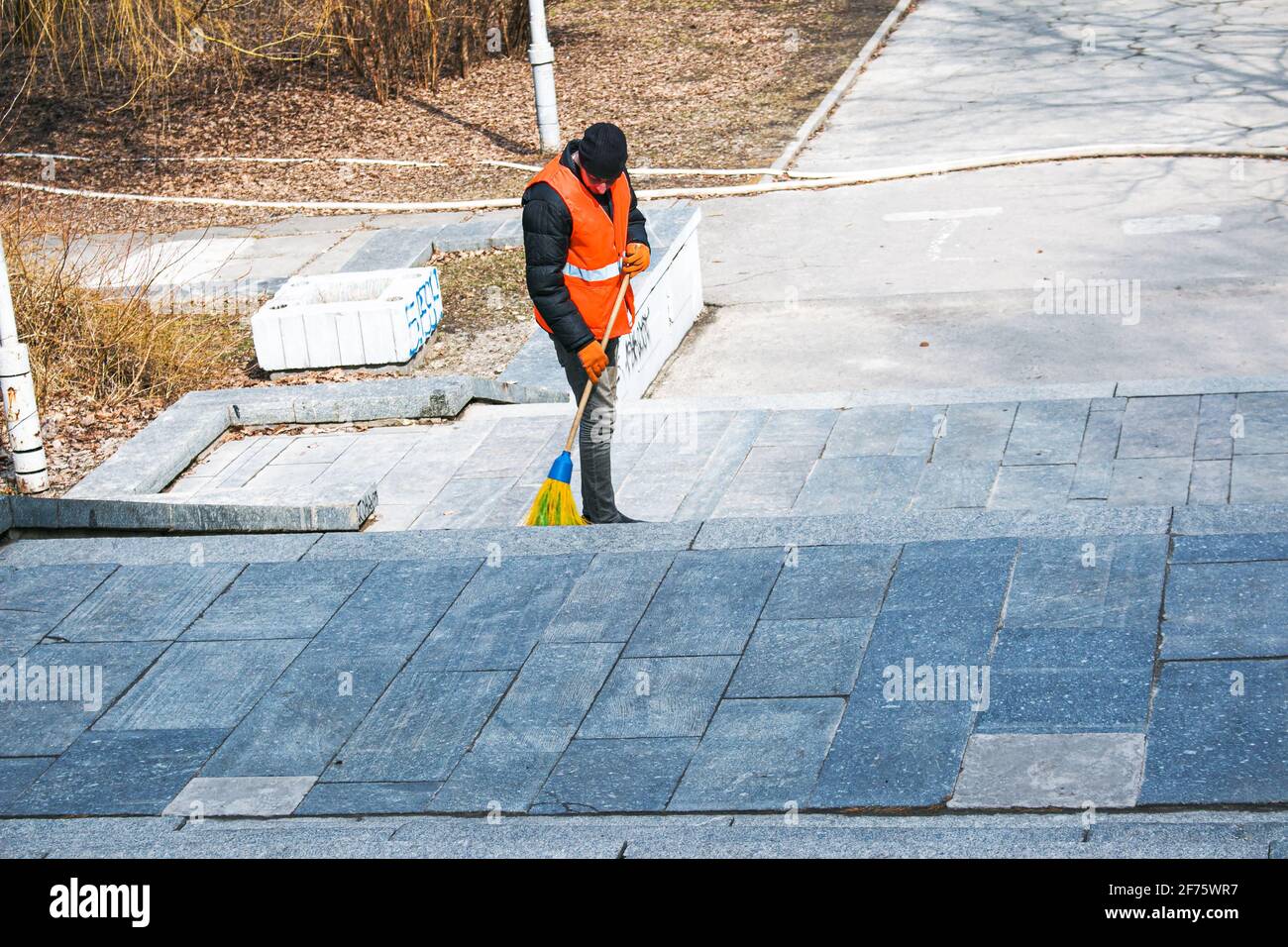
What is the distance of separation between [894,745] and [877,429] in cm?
386

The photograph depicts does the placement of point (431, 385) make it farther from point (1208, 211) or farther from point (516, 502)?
point (1208, 211)

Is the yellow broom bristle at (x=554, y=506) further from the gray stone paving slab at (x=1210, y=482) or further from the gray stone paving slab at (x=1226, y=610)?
the gray stone paving slab at (x=1210, y=482)

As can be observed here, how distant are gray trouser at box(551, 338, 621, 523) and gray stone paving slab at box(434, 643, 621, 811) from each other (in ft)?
5.53

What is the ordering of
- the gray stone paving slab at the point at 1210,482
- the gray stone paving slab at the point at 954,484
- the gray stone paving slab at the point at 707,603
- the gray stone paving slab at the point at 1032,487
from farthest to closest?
1. the gray stone paving slab at the point at 954,484
2. the gray stone paving slab at the point at 1032,487
3. the gray stone paving slab at the point at 1210,482
4. the gray stone paving slab at the point at 707,603

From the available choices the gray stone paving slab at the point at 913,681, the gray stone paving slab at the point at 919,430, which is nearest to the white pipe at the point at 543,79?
the gray stone paving slab at the point at 919,430

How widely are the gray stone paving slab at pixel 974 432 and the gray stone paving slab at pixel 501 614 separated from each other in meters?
2.56

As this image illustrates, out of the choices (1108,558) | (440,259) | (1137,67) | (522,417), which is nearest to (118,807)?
(1108,558)

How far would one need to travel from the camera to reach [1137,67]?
681 inches

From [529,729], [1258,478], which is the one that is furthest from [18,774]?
[1258,478]

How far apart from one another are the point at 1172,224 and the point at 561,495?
7.22 meters

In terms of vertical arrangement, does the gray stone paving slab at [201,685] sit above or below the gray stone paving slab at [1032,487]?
above

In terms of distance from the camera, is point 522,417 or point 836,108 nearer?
point 522,417

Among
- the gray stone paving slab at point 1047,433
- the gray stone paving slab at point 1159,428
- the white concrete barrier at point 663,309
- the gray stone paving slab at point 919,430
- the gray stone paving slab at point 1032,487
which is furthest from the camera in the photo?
the white concrete barrier at point 663,309

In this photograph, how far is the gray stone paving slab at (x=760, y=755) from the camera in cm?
462
